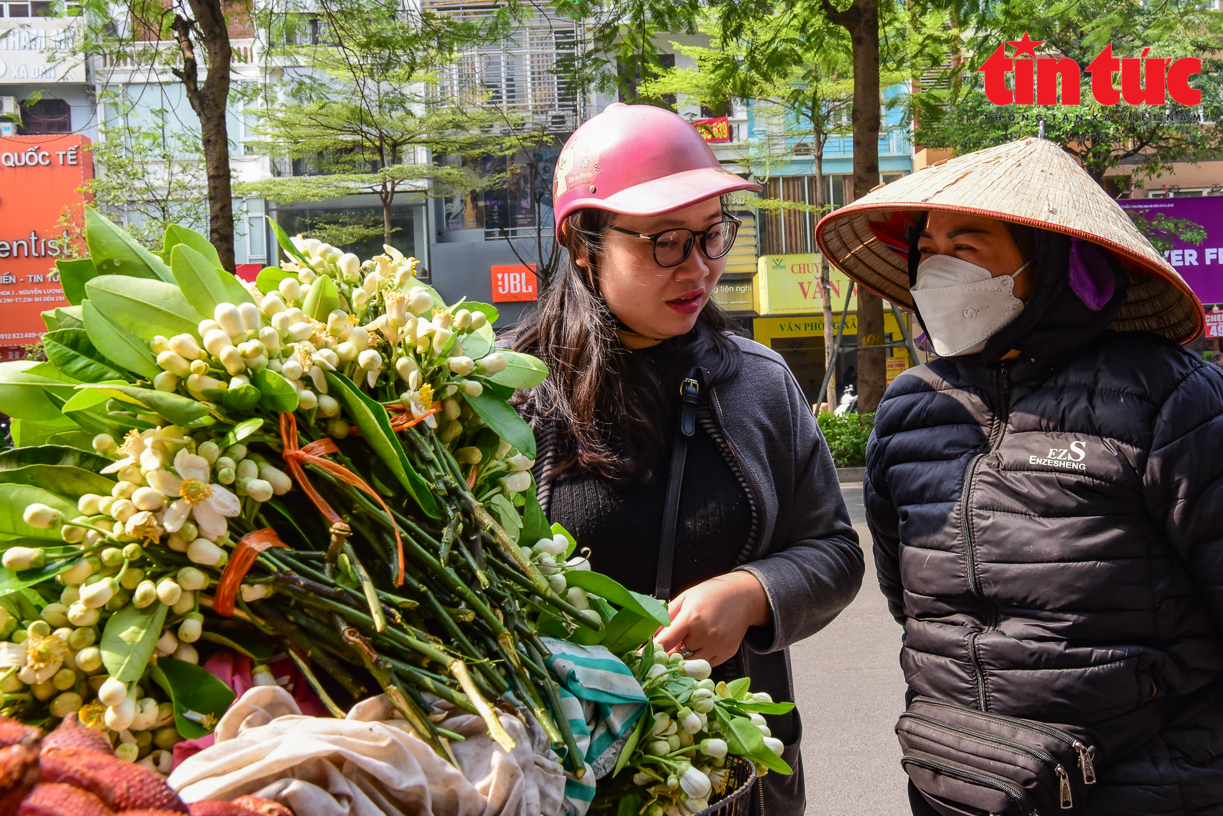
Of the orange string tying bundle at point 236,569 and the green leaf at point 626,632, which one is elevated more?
the orange string tying bundle at point 236,569

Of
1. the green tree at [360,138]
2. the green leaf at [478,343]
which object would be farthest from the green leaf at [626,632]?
the green tree at [360,138]

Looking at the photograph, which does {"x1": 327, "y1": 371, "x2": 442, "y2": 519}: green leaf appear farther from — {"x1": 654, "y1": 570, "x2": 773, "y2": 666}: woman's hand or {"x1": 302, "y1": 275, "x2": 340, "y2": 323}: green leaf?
{"x1": 654, "y1": 570, "x2": 773, "y2": 666}: woman's hand

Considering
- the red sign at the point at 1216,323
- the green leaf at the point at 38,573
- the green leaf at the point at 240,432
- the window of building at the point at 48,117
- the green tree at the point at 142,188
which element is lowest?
the red sign at the point at 1216,323

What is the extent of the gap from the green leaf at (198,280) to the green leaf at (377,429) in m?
0.13

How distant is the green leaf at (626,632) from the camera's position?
1040mm

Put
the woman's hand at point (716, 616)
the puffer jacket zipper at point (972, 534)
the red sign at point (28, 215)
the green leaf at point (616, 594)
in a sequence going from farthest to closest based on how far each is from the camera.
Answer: the red sign at point (28, 215) < the puffer jacket zipper at point (972, 534) < the woman's hand at point (716, 616) < the green leaf at point (616, 594)

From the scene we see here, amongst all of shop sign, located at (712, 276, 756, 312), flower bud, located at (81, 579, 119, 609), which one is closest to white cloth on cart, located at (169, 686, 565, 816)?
flower bud, located at (81, 579, 119, 609)

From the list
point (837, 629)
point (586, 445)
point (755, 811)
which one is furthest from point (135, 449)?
point (837, 629)

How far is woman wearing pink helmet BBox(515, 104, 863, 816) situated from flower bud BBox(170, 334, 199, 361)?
2.93ft

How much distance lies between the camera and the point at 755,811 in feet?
4.98

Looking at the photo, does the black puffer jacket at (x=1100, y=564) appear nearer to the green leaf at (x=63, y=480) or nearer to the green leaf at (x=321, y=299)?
the green leaf at (x=321, y=299)

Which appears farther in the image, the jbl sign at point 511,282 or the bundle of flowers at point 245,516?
the jbl sign at point 511,282

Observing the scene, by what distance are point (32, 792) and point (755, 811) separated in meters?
1.20

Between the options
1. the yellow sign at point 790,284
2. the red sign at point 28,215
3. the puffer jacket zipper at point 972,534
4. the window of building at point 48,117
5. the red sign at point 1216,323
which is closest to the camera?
the puffer jacket zipper at point 972,534
